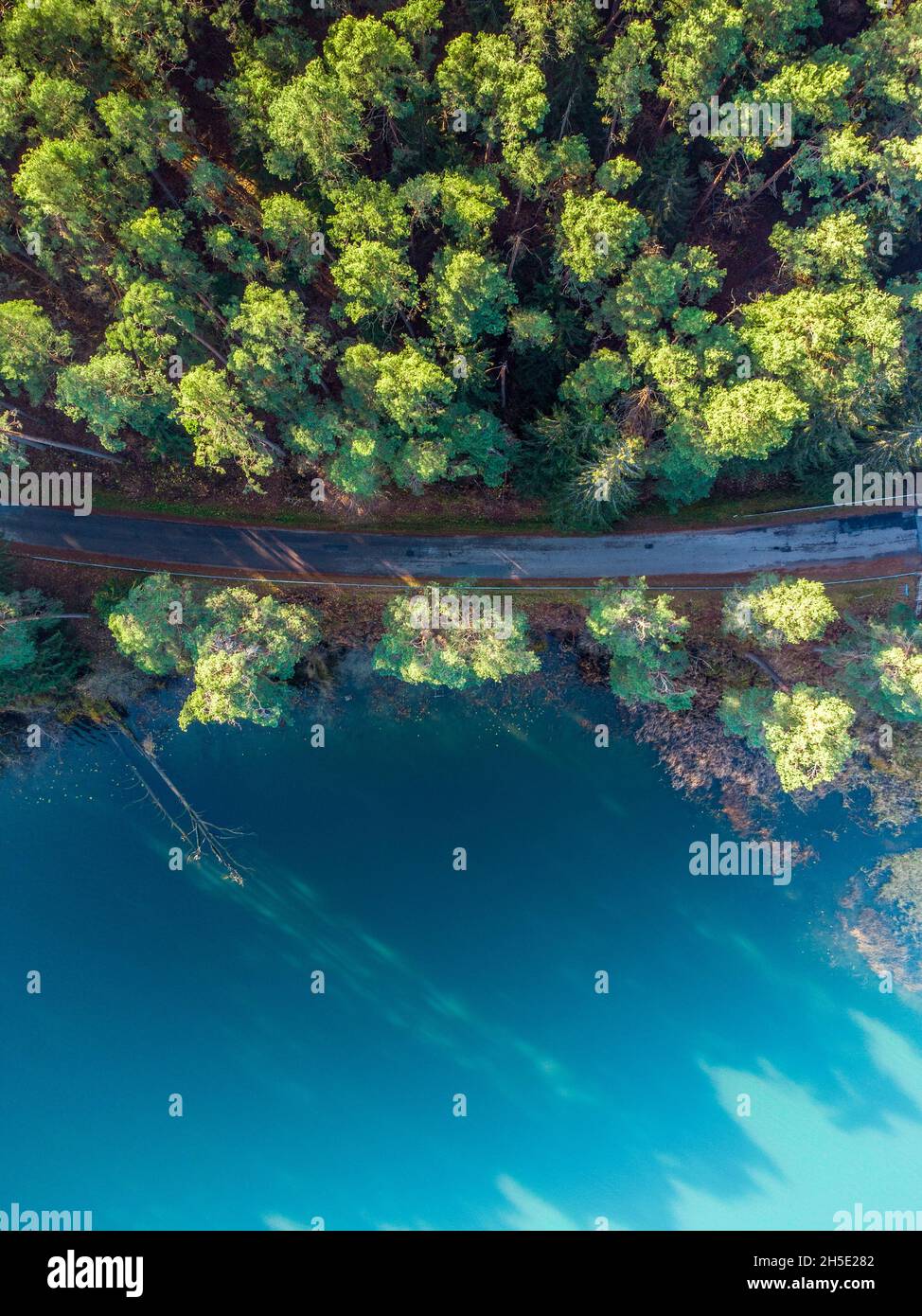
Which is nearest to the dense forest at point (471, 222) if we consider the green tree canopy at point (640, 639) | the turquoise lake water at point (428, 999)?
the green tree canopy at point (640, 639)

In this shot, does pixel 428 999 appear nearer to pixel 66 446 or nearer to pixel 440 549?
pixel 440 549

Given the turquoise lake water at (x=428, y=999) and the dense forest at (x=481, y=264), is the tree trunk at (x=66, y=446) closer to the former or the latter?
the dense forest at (x=481, y=264)

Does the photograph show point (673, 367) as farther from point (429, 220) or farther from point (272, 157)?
point (272, 157)

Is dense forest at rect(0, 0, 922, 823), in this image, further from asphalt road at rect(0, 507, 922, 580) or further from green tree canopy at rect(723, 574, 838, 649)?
asphalt road at rect(0, 507, 922, 580)

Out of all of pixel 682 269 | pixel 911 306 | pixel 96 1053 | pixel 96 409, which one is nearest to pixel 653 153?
pixel 682 269

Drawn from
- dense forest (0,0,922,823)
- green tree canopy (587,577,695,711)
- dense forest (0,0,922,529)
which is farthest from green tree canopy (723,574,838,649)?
dense forest (0,0,922,529)

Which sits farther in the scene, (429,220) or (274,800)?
(274,800)
